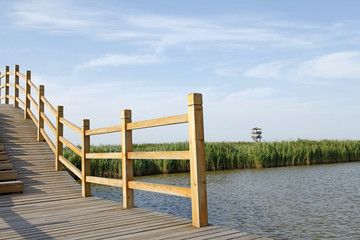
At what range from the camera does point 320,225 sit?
216 inches

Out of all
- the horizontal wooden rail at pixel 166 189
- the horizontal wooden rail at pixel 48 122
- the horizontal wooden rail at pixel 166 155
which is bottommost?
the horizontal wooden rail at pixel 166 189

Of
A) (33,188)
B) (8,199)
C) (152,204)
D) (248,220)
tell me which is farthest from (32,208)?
(248,220)

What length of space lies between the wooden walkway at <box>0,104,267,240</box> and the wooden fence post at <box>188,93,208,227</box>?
149 mm

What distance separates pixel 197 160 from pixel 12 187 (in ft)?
13.4

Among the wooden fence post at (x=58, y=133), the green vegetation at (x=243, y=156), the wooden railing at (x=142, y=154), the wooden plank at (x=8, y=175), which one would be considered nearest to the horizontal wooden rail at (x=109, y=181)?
the wooden railing at (x=142, y=154)

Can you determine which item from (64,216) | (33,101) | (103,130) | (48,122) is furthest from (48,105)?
(64,216)

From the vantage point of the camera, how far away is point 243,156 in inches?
604

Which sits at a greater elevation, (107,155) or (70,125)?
(70,125)

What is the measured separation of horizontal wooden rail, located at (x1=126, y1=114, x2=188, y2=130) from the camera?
3778mm

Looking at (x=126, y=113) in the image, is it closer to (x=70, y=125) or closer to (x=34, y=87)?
(x=70, y=125)

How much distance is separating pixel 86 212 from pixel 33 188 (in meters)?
2.30

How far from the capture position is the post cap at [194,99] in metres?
3.62

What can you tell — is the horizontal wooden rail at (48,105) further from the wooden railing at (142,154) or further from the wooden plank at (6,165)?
the wooden plank at (6,165)

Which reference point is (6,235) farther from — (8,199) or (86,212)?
(8,199)
